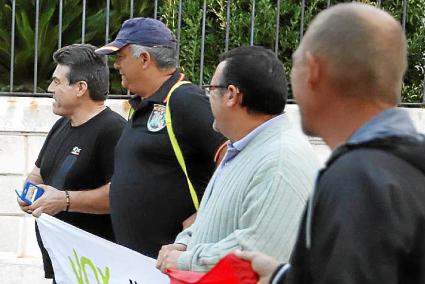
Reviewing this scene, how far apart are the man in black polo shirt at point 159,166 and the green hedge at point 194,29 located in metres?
2.62

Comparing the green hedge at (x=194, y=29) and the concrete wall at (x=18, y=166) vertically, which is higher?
the green hedge at (x=194, y=29)

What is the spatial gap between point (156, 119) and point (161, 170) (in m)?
0.24

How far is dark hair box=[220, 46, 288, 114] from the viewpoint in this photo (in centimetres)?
347

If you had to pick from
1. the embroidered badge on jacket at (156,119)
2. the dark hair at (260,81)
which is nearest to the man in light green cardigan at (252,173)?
the dark hair at (260,81)

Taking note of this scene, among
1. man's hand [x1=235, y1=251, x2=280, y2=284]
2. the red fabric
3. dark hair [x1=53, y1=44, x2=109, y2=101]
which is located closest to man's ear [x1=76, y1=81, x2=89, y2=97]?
dark hair [x1=53, y1=44, x2=109, y2=101]

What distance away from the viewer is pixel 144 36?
478cm

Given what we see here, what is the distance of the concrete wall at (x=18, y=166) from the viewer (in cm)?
709

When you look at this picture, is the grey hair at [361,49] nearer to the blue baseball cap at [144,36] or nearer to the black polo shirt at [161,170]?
the black polo shirt at [161,170]

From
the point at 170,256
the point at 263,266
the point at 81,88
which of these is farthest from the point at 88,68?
the point at 263,266

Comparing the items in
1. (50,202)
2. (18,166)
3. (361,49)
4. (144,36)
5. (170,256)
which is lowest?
(18,166)

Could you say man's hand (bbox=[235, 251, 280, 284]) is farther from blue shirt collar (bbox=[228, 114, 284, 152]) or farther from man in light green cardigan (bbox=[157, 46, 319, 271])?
blue shirt collar (bbox=[228, 114, 284, 152])

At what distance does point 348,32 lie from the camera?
204 cm

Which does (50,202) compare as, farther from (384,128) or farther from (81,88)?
(384,128)

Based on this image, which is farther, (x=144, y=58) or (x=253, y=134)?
(x=144, y=58)
